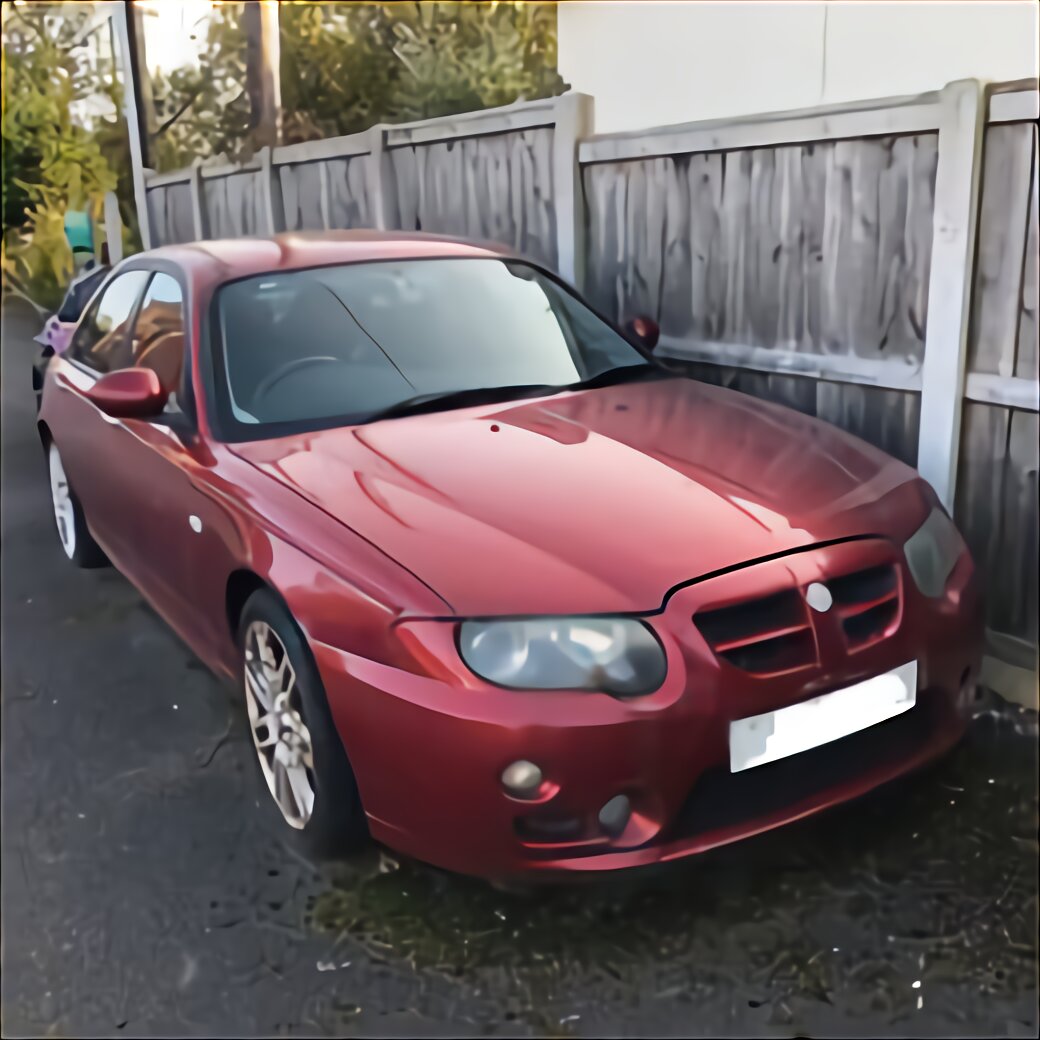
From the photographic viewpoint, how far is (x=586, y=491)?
8.09 feet

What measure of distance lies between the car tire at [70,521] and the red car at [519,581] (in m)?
1.38

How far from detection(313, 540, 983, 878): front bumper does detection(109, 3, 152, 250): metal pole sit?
577cm

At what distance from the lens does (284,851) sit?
2.71 meters

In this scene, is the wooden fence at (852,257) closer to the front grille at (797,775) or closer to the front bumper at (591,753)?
the front grille at (797,775)

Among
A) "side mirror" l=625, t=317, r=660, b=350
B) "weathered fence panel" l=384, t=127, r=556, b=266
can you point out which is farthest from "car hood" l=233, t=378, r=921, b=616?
"weathered fence panel" l=384, t=127, r=556, b=266

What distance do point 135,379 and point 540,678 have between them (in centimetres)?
184

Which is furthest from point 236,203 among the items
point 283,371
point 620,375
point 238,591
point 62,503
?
point 238,591

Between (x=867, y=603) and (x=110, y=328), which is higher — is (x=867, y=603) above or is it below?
below

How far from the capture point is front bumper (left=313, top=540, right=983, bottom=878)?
2002mm

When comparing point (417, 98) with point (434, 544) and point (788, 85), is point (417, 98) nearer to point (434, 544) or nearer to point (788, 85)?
point (788, 85)

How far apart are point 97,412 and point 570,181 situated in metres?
2.47

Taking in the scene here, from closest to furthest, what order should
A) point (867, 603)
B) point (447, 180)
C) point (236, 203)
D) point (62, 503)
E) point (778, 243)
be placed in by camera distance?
1. point (867, 603)
2. point (778, 243)
3. point (62, 503)
4. point (447, 180)
5. point (236, 203)

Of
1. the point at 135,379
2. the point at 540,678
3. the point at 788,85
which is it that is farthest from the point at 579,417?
the point at 788,85

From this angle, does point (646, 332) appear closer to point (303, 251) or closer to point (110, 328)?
point (303, 251)
